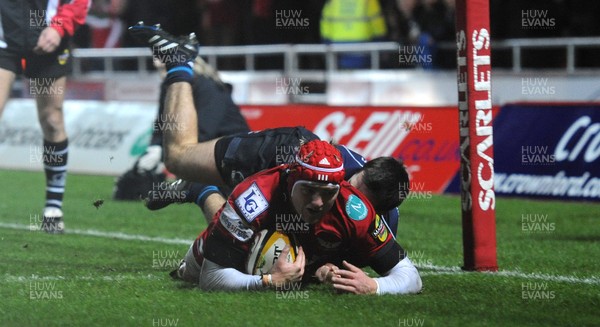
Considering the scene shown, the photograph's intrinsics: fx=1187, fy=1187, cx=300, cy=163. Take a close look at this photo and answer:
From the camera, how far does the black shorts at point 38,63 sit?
1073cm

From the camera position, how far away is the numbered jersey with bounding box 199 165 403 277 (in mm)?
6965

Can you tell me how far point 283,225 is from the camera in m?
7.15

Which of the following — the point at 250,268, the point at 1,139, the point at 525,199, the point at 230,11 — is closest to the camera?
the point at 250,268

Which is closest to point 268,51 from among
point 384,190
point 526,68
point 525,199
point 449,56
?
point 449,56

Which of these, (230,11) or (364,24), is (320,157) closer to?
(364,24)

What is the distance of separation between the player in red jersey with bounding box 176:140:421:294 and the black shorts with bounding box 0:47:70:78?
4.00 meters

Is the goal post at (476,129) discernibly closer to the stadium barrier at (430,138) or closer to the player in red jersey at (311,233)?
the player in red jersey at (311,233)

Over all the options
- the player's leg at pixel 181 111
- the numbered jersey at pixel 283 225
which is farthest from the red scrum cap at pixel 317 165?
the player's leg at pixel 181 111

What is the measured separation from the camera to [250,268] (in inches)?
287

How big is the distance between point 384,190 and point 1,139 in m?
12.5

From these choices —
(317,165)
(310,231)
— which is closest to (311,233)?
(310,231)

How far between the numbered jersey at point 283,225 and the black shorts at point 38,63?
13.5 feet

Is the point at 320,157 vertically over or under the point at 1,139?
over

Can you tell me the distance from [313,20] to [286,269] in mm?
13081
